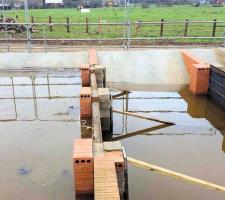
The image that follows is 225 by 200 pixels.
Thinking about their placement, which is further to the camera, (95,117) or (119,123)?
(119,123)

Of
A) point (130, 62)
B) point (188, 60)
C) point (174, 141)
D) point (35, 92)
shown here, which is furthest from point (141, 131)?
point (130, 62)

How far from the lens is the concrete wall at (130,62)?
14.0m

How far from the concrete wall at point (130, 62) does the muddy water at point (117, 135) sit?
3.44 feet

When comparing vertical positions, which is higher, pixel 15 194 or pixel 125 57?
pixel 125 57

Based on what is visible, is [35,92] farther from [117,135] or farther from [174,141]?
[174,141]

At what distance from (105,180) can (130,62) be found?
1009 centimetres

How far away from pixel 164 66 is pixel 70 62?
4019mm

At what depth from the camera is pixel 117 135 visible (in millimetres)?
8727

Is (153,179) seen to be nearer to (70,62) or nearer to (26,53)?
(70,62)

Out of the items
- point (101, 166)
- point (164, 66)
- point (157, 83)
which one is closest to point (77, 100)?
point (157, 83)

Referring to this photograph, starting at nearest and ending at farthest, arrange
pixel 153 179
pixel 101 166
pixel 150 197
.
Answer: pixel 101 166 < pixel 150 197 < pixel 153 179

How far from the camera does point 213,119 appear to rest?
9992mm

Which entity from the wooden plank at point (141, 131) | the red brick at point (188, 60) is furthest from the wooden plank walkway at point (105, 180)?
the red brick at point (188, 60)

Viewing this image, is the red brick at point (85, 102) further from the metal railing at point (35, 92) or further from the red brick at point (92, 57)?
the red brick at point (92, 57)
